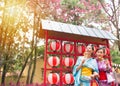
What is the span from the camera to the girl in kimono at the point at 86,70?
429cm

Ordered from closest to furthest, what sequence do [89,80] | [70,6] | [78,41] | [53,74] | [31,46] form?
1. [89,80]
2. [53,74]
3. [78,41]
4. [70,6]
5. [31,46]

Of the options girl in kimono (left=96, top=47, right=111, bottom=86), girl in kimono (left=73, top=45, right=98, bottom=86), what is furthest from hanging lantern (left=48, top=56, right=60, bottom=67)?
girl in kimono (left=73, top=45, right=98, bottom=86)

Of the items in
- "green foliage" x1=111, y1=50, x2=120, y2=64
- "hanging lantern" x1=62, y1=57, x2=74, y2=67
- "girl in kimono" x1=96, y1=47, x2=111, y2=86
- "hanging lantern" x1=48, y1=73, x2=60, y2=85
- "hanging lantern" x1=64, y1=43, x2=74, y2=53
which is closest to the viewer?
"girl in kimono" x1=96, y1=47, x2=111, y2=86

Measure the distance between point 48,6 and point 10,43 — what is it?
243 centimetres

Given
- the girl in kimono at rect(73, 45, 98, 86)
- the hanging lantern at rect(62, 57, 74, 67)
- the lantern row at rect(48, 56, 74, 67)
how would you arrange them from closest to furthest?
the girl in kimono at rect(73, 45, 98, 86) → the lantern row at rect(48, 56, 74, 67) → the hanging lantern at rect(62, 57, 74, 67)

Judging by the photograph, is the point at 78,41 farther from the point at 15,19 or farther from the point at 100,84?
the point at 15,19

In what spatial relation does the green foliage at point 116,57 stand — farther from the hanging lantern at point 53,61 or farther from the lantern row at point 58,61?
the hanging lantern at point 53,61

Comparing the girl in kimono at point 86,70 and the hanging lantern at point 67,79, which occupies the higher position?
the girl in kimono at point 86,70

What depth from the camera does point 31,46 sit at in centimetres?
1209

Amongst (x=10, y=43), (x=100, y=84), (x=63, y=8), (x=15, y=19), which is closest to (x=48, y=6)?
(x=63, y=8)

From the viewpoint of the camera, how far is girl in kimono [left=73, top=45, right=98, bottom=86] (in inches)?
169

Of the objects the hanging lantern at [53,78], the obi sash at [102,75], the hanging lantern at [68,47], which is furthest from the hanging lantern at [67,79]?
the obi sash at [102,75]

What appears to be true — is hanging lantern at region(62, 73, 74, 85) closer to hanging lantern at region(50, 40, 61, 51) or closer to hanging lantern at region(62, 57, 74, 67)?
hanging lantern at region(62, 57, 74, 67)

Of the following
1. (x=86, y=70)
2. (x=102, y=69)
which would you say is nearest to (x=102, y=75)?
(x=102, y=69)
